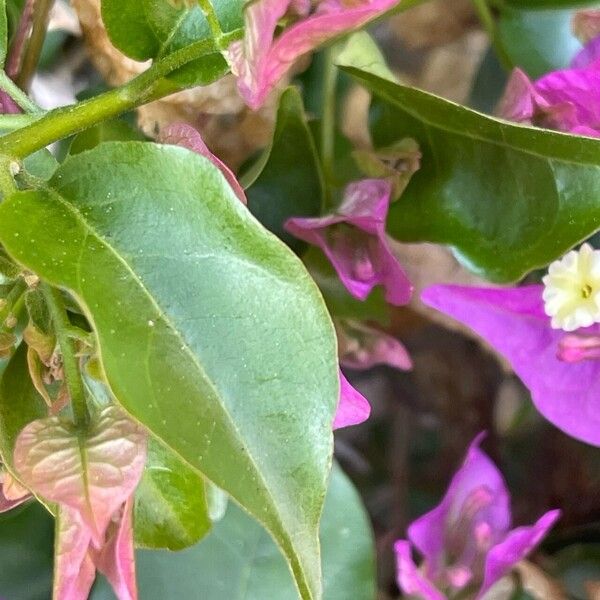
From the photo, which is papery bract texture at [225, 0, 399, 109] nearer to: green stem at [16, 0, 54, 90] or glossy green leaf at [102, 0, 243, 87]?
glossy green leaf at [102, 0, 243, 87]

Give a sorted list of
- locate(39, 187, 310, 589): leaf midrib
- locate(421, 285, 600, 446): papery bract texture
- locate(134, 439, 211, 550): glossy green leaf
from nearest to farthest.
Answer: locate(39, 187, 310, 589): leaf midrib → locate(134, 439, 211, 550): glossy green leaf → locate(421, 285, 600, 446): papery bract texture

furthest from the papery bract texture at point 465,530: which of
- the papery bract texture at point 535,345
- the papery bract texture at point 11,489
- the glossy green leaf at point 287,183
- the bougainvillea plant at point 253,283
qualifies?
the papery bract texture at point 11,489

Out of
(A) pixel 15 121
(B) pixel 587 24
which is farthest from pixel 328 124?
(A) pixel 15 121

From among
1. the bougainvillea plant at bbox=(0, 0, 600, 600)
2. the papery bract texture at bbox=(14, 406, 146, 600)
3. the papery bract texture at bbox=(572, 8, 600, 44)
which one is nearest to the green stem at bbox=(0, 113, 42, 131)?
the bougainvillea plant at bbox=(0, 0, 600, 600)

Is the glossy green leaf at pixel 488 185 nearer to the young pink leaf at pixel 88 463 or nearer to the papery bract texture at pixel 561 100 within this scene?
the papery bract texture at pixel 561 100

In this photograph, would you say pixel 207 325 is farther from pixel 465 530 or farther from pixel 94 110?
pixel 465 530

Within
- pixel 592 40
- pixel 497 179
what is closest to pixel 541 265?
pixel 497 179

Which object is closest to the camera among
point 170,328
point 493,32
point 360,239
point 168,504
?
point 170,328
